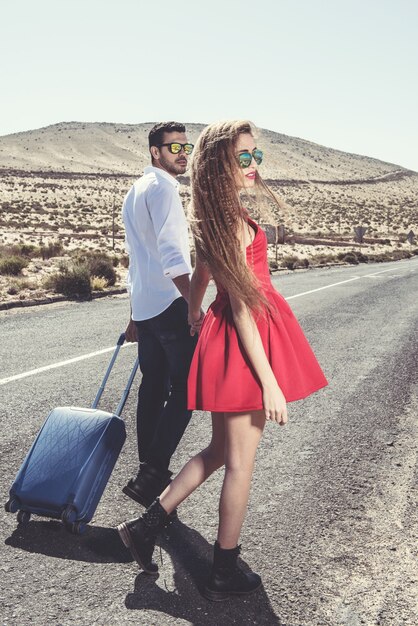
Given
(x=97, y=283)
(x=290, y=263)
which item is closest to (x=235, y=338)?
(x=97, y=283)

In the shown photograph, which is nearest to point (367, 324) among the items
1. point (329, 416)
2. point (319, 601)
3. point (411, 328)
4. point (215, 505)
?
point (411, 328)

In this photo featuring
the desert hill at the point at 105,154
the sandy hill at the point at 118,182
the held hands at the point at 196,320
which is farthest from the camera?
the desert hill at the point at 105,154

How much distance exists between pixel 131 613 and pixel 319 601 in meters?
0.78

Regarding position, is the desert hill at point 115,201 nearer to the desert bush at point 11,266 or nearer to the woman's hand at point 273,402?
the desert bush at point 11,266

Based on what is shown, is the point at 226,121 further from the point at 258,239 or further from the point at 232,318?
the point at 232,318

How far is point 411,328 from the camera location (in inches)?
432

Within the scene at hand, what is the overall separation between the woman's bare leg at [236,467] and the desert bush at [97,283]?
1402 cm

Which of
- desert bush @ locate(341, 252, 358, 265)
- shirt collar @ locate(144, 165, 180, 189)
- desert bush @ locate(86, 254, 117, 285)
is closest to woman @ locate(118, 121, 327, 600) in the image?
shirt collar @ locate(144, 165, 180, 189)

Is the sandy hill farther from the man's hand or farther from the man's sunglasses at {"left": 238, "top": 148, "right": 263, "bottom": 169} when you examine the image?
the man's sunglasses at {"left": 238, "top": 148, "right": 263, "bottom": 169}

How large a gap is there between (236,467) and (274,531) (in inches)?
35.2

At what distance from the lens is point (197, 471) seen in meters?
3.01

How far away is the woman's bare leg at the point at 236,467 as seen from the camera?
282 centimetres

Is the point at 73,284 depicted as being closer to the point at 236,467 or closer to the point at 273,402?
the point at 236,467

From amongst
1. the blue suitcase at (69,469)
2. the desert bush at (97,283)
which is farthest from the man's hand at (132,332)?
the desert bush at (97,283)
